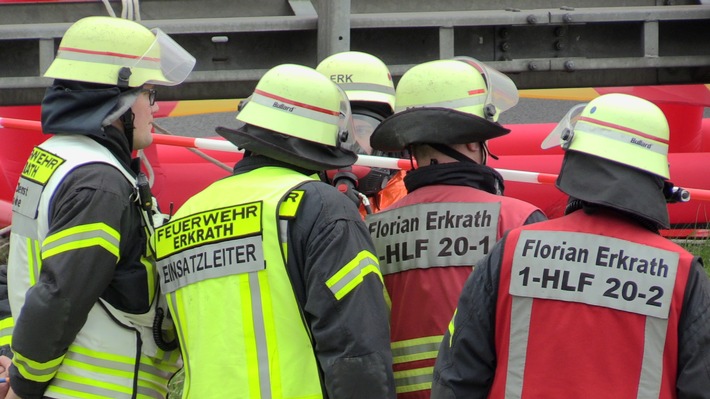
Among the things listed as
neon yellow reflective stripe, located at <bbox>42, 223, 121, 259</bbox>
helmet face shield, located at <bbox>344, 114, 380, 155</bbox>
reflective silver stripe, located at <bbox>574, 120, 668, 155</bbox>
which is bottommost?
neon yellow reflective stripe, located at <bbox>42, 223, 121, 259</bbox>

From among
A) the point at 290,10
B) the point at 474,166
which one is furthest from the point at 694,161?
the point at 474,166

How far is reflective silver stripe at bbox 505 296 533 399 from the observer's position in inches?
114

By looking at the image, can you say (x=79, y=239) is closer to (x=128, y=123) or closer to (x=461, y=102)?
(x=128, y=123)

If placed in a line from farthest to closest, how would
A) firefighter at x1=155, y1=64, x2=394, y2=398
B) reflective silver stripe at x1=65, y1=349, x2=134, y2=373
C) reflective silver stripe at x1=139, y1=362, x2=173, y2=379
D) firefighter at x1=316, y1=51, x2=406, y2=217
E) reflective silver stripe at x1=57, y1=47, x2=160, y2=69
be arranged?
firefighter at x1=316, y1=51, x2=406, y2=217, reflective silver stripe at x1=57, y1=47, x2=160, y2=69, reflective silver stripe at x1=139, y1=362, x2=173, y2=379, reflective silver stripe at x1=65, y1=349, x2=134, y2=373, firefighter at x1=155, y1=64, x2=394, y2=398

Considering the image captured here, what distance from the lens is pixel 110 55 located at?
12.0 feet

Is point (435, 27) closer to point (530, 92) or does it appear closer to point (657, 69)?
point (657, 69)

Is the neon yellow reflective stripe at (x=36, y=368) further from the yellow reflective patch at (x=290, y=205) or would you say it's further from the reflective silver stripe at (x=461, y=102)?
the reflective silver stripe at (x=461, y=102)

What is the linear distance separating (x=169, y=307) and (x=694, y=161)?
4.60 metres

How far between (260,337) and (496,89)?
1.29m

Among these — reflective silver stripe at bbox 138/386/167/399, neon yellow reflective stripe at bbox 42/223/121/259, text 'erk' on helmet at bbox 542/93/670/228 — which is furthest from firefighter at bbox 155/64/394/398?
text 'erk' on helmet at bbox 542/93/670/228

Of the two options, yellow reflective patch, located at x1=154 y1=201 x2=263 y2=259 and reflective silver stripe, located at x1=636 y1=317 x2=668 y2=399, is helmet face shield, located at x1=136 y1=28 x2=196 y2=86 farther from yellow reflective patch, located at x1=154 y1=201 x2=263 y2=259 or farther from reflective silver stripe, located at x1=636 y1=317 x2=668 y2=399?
reflective silver stripe, located at x1=636 y1=317 x2=668 y2=399

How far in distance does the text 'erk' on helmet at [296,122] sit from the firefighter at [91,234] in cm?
41

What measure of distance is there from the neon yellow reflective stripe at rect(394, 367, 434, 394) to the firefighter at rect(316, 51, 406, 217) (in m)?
1.30

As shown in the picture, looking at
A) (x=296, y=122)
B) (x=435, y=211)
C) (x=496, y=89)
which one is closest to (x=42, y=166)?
(x=296, y=122)
